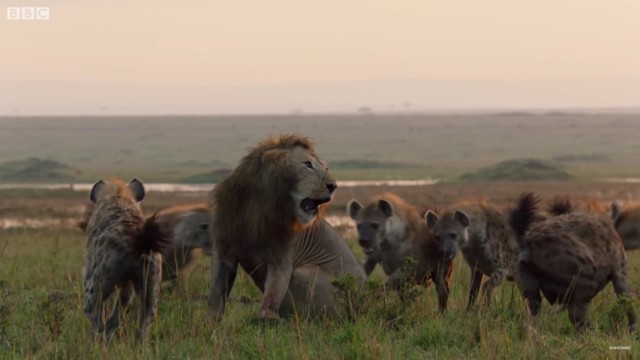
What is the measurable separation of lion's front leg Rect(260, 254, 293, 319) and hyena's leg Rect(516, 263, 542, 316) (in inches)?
58.8

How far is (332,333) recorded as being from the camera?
637 cm

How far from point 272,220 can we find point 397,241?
240cm

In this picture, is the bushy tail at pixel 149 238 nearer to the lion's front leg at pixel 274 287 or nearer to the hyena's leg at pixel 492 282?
the lion's front leg at pixel 274 287

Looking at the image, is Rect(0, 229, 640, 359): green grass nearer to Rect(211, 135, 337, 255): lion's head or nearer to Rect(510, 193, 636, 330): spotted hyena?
Rect(510, 193, 636, 330): spotted hyena

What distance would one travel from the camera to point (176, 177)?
105ft

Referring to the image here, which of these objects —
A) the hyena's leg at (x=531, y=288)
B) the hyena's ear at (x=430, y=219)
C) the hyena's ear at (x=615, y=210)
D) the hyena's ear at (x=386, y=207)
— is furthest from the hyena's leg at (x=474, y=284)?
the hyena's ear at (x=615, y=210)

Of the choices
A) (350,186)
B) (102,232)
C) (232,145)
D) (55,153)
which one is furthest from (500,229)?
(232,145)

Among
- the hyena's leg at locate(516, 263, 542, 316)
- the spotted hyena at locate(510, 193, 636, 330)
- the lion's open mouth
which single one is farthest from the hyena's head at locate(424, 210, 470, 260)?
the lion's open mouth

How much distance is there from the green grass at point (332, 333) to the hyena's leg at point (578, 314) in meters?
0.09

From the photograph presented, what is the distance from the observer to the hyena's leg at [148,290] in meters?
6.09

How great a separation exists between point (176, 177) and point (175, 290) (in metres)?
24.2

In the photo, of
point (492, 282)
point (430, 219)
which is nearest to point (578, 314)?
point (492, 282)

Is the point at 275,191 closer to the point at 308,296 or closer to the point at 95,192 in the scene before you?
the point at 308,296

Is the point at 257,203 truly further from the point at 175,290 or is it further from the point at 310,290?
the point at 175,290
